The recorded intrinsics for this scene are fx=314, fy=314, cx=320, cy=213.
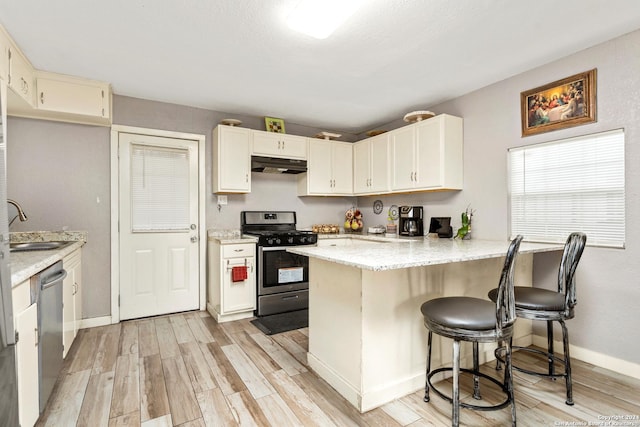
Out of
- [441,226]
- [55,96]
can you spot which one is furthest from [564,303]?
[55,96]

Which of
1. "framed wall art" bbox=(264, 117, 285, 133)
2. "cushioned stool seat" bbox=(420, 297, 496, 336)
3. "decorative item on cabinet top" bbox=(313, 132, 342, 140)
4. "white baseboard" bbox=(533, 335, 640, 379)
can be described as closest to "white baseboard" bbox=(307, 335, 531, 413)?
"cushioned stool seat" bbox=(420, 297, 496, 336)

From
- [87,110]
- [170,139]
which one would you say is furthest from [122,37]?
[170,139]

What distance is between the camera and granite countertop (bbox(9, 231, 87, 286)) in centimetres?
151

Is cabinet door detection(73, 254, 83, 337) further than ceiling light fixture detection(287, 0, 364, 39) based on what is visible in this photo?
Yes

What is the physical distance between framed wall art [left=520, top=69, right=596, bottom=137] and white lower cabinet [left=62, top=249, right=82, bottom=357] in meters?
4.00

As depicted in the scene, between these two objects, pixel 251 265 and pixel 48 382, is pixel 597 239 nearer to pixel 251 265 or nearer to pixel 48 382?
pixel 251 265

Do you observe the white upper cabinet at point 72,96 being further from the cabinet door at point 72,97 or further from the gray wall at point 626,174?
the gray wall at point 626,174

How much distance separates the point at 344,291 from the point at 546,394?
4.82 feet

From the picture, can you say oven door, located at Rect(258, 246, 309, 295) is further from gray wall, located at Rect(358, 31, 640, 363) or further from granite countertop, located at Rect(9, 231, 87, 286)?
gray wall, located at Rect(358, 31, 640, 363)

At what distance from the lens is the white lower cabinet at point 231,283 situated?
134 inches

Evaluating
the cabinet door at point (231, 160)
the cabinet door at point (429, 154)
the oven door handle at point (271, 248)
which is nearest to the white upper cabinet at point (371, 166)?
the cabinet door at point (429, 154)

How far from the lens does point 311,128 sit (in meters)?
4.66

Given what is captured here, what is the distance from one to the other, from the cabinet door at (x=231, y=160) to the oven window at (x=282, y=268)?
0.89 meters

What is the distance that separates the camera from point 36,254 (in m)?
2.05
